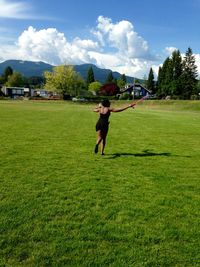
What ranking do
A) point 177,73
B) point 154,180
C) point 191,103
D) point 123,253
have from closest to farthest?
point 123,253 < point 154,180 < point 191,103 < point 177,73

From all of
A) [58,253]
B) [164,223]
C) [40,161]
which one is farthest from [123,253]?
[40,161]

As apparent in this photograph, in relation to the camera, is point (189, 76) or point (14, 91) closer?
point (189, 76)

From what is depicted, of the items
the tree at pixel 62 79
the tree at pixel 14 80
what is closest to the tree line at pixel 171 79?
the tree at pixel 62 79

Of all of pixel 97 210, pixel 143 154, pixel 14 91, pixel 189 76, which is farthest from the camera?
pixel 14 91

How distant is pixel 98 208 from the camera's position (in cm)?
665

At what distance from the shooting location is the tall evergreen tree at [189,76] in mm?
101750

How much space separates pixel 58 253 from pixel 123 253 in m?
0.94

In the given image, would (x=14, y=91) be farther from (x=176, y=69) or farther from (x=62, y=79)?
(x=176, y=69)

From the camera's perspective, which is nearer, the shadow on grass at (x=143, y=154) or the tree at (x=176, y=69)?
the shadow on grass at (x=143, y=154)

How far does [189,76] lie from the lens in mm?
103188

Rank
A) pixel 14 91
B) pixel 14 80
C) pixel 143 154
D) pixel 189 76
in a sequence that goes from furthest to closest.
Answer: pixel 14 80
pixel 14 91
pixel 189 76
pixel 143 154

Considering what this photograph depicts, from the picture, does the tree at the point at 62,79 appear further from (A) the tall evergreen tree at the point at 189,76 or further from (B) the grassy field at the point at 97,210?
(B) the grassy field at the point at 97,210

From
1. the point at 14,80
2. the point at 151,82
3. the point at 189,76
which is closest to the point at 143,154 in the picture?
the point at 189,76

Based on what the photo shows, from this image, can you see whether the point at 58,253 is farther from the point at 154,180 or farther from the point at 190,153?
the point at 190,153
